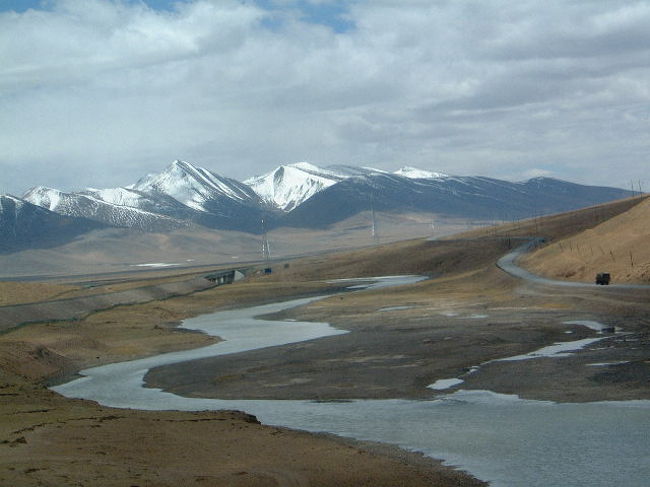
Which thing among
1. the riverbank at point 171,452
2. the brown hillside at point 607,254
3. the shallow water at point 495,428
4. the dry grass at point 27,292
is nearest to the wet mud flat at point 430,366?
the shallow water at point 495,428

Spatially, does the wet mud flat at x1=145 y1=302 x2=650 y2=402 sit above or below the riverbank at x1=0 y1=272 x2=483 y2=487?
below

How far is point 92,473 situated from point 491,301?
159ft

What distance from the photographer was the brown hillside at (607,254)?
6479 centimetres

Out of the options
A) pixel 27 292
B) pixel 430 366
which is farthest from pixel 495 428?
pixel 27 292

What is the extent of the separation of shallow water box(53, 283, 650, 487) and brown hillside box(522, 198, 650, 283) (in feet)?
119

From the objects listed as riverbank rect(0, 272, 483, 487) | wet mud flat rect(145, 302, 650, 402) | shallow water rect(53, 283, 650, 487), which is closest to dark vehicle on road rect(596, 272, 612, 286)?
wet mud flat rect(145, 302, 650, 402)

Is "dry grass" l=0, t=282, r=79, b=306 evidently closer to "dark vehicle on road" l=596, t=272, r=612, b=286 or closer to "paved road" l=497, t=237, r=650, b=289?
"paved road" l=497, t=237, r=650, b=289

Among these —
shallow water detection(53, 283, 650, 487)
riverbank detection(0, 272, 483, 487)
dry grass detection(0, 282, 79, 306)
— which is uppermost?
dry grass detection(0, 282, 79, 306)

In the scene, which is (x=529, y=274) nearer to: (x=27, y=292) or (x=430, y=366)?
(x=430, y=366)

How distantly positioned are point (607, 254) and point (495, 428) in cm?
5432

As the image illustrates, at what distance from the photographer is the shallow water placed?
704 inches

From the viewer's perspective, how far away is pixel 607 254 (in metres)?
73.6

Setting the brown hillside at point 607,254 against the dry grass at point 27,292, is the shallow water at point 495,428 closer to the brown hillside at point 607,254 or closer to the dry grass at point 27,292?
the brown hillside at point 607,254

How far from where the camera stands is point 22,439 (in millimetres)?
18953
